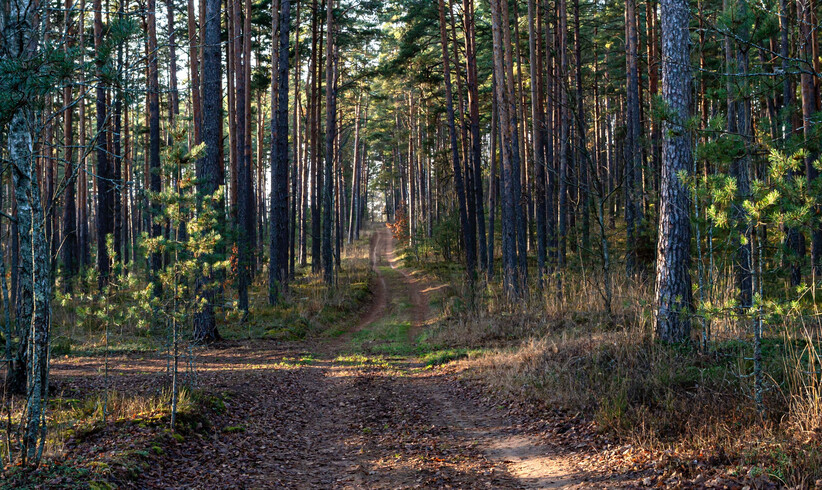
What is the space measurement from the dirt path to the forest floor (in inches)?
0.8

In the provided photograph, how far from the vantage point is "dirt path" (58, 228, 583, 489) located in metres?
4.88

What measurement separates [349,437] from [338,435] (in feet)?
0.67

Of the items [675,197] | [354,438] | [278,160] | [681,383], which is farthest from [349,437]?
[278,160]

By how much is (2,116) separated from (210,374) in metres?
6.51

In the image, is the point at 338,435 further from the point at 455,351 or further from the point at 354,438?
the point at 455,351

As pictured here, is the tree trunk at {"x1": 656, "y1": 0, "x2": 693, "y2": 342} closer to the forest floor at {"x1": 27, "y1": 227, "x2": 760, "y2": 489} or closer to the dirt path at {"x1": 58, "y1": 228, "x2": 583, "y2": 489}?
the forest floor at {"x1": 27, "y1": 227, "x2": 760, "y2": 489}

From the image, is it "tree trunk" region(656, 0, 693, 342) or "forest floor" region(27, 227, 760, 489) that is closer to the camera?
"forest floor" region(27, 227, 760, 489)

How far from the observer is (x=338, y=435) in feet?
21.2

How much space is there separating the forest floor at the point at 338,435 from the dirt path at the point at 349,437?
20mm

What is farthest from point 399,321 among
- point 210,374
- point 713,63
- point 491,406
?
point 713,63

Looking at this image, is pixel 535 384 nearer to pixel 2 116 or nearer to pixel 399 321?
pixel 2 116

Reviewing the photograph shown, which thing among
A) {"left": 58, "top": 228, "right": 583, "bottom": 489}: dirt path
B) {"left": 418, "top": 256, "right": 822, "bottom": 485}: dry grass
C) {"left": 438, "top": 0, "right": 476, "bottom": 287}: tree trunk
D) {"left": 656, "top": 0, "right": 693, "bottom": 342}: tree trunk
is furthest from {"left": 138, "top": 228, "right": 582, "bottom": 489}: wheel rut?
{"left": 438, "top": 0, "right": 476, "bottom": 287}: tree trunk

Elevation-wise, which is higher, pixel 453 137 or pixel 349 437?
pixel 453 137

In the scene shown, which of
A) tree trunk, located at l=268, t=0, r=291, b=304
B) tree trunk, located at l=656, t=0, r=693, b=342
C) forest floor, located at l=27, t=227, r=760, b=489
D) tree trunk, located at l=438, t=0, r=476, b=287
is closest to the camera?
forest floor, located at l=27, t=227, r=760, b=489
